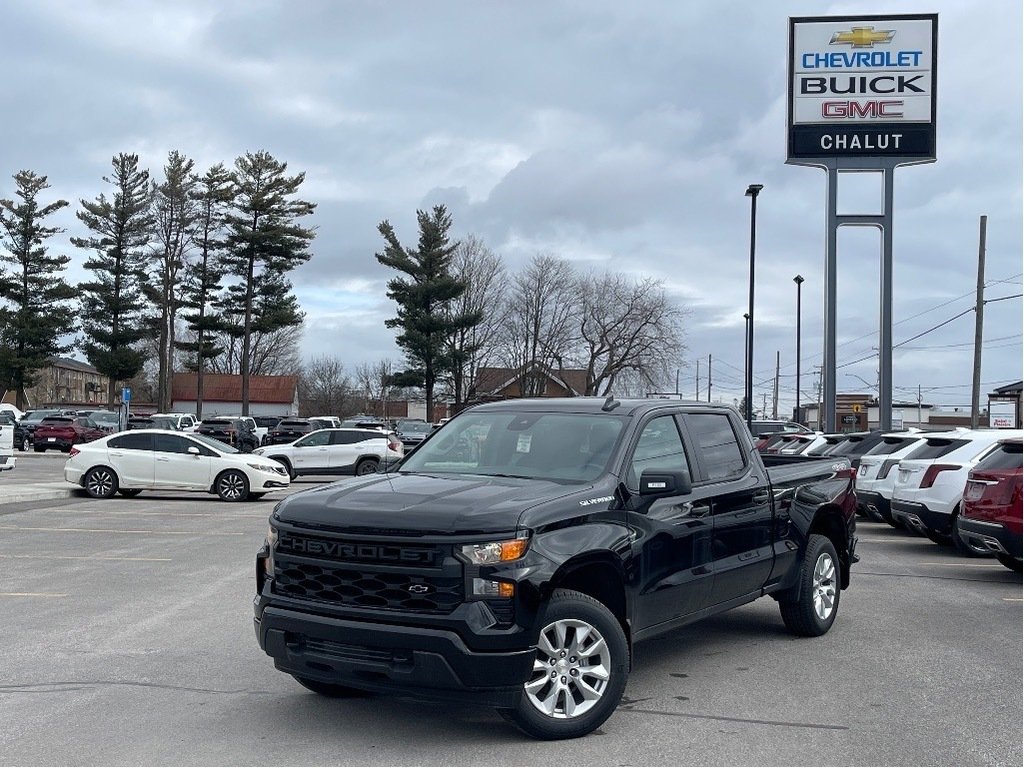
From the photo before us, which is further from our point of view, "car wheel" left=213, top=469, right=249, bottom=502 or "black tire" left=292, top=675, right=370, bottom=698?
"car wheel" left=213, top=469, right=249, bottom=502

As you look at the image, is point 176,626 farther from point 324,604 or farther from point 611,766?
point 611,766

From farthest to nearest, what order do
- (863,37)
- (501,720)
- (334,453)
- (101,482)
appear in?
(863,37), (334,453), (101,482), (501,720)

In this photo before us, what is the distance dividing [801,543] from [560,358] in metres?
54.9

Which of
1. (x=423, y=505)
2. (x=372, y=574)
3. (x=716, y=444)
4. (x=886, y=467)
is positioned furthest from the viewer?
(x=886, y=467)

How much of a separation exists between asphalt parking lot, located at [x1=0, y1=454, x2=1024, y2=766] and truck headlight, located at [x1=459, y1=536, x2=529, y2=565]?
3.37 feet

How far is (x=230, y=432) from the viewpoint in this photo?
42625 millimetres

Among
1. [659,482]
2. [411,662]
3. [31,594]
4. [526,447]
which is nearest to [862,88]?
[31,594]

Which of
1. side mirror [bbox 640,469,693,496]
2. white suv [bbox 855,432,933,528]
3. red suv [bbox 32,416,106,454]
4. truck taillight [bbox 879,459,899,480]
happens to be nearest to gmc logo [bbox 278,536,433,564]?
side mirror [bbox 640,469,693,496]

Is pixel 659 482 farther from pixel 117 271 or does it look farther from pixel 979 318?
pixel 117 271

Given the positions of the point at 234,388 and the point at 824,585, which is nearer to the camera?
the point at 824,585

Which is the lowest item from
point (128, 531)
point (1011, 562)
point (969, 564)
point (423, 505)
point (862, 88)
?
point (128, 531)

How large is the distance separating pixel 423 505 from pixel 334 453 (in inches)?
1040

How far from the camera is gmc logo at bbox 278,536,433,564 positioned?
17.9ft

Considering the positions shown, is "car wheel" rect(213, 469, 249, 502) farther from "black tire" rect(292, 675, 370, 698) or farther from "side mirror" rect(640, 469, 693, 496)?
"side mirror" rect(640, 469, 693, 496)
